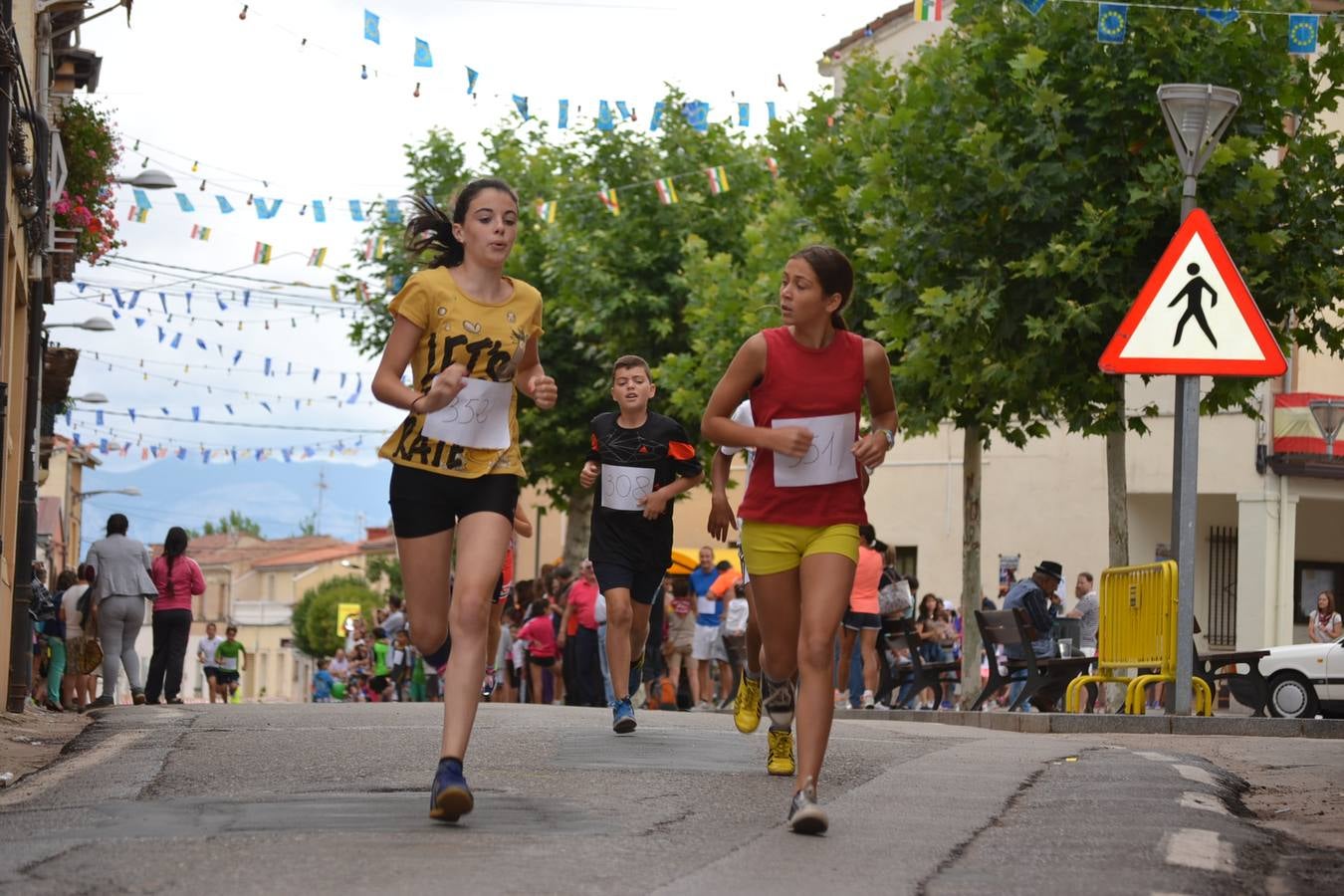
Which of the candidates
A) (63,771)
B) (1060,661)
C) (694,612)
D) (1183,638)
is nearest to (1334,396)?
(694,612)

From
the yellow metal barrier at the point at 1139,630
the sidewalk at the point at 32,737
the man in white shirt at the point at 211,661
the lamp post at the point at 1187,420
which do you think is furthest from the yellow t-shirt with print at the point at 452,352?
the man in white shirt at the point at 211,661

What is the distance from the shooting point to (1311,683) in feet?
81.4

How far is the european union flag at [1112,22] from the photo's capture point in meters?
18.9

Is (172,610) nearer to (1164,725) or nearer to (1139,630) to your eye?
→ (1139,630)

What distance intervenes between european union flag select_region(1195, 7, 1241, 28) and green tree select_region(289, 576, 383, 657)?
89.2 meters

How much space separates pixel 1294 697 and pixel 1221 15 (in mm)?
8487

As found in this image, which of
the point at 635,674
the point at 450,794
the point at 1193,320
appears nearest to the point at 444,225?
the point at 450,794

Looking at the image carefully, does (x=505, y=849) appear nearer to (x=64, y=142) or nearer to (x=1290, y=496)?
(x=64, y=142)

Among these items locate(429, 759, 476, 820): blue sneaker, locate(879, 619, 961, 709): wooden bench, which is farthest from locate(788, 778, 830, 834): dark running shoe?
locate(879, 619, 961, 709): wooden bench

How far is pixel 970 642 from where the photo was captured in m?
Answer: 26.3

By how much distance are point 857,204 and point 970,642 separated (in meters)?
5.57

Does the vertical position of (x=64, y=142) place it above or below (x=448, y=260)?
above

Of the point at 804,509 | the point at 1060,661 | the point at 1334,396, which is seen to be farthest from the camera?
the point at 1334,396

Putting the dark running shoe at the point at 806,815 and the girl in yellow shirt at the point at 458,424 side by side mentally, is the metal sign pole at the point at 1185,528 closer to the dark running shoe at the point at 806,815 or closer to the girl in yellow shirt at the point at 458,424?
the girl in yellow shirt at the point at 458,424
